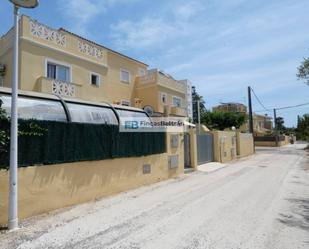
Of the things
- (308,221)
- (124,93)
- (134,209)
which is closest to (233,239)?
(308,221)

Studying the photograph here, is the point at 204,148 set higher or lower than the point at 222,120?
lower

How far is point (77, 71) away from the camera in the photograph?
1914cm

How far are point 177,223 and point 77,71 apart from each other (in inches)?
578

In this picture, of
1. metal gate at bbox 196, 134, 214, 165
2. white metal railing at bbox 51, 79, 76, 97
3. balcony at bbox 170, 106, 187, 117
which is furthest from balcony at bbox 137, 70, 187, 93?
white metal railing at bbox 51, 79, 76, 97

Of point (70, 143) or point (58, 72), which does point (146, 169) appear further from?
point (58, 72)

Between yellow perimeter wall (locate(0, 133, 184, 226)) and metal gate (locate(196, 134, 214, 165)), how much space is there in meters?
8.21

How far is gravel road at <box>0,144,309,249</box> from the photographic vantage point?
5598mm

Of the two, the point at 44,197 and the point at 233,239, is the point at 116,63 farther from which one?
the point at 233,239

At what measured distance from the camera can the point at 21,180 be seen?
23.3 ft

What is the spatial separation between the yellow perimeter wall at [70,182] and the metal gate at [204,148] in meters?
8.21

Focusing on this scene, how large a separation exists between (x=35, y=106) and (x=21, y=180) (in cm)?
250

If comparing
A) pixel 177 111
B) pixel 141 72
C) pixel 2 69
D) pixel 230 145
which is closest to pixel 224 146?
pixel 230 145

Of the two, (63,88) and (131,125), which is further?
(63,88)

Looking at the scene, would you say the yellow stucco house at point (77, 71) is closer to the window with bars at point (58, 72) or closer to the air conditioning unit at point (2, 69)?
the window with bars at point (58, 72)
